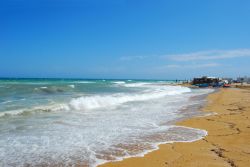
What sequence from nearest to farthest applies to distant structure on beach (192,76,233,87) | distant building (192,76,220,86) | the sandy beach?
the sandy beach → distant structure on beach (192,76,233,87) → distant building (192,76,220,86)

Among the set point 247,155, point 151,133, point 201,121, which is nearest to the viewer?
point 247,155

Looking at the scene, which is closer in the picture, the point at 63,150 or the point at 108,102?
the point at 63,150

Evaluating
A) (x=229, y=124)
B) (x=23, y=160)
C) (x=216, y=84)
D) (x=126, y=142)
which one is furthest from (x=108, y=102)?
(x=216, y=84)

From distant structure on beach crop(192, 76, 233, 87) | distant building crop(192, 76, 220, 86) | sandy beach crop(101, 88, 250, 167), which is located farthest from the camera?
distant building crop(192, 76, 220, 86)

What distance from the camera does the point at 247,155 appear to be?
5863 mm

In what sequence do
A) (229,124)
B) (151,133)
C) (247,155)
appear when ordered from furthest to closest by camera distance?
1. (229,124)
2. (151,133)
3. (247,155)

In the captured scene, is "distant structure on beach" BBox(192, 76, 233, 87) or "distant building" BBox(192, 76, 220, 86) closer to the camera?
"distant structure on beach" BBox(192, 76, 233, 87)

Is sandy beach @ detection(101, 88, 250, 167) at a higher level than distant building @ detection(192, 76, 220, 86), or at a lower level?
lower

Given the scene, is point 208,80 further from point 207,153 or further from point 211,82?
point 207,153

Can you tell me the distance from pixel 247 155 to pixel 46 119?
7746 millimetres

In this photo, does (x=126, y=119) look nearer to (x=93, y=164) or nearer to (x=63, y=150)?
(x=63, y=150)

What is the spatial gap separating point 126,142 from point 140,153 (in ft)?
3.53

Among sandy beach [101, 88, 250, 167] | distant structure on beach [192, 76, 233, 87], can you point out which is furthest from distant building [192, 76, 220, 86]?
sandy beach [101, 88, 250, 167]

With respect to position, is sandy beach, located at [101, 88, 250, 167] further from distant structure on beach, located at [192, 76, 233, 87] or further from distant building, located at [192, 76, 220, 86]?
distant building, located at [192, 76, 220, 86]
